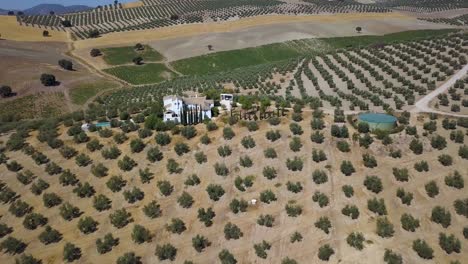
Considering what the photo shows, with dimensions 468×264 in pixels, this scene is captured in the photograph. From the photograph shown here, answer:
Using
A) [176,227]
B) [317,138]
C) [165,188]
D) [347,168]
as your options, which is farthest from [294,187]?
[165,188]

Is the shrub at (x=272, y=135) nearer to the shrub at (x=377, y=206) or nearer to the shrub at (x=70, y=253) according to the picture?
the shrub at (x=377, y=206)

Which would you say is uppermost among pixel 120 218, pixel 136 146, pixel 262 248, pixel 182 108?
pixel 182 108

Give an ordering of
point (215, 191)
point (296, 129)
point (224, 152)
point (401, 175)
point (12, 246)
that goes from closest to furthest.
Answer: point (12, 246) < point (401, 175) < point (215, 191) < point (224, 152) < point (296, 129)

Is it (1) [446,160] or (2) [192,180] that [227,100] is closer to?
(2) [192,180]

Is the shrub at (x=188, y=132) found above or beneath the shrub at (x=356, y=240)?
above

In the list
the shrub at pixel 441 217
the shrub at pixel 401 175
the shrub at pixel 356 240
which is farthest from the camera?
the shrub at pixel 401 175

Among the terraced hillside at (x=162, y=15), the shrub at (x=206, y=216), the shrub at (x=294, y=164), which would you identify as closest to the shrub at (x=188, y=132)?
the shrub at (x=294, y=164)
